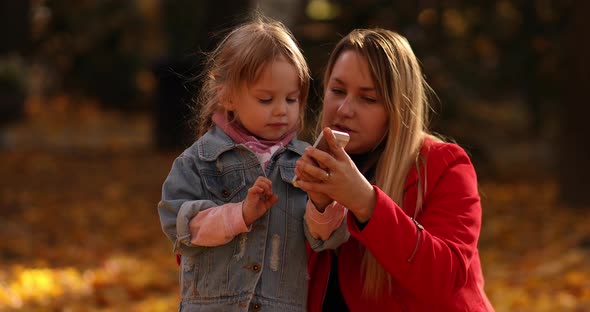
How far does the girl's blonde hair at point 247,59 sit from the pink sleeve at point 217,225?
1.10 feet

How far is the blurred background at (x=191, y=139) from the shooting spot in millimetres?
5863

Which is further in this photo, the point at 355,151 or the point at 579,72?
the point at 579,72

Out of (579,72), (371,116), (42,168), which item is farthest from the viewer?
(42,168)

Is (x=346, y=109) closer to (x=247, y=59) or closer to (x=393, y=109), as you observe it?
(x=393, y=109)

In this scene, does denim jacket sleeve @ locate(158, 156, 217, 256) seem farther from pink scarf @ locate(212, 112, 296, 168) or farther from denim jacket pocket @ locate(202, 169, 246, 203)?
pink scarf @ locate(212, 112, 296, 168)

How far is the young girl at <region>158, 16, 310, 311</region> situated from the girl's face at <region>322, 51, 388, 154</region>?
9.8 inches

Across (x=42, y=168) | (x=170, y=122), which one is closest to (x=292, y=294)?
(x=42, y=168)

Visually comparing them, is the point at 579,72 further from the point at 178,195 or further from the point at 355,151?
the point at 178,195

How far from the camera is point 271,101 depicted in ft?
8.41

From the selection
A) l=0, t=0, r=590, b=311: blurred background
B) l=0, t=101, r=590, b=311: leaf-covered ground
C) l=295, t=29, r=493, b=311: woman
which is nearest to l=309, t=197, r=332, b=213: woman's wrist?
l=295, t=29, r=493, b=311: woman

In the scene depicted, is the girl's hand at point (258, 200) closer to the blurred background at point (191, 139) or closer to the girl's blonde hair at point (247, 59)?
the girl's blonde hair at point (247, 59)

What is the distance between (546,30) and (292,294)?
6.94m

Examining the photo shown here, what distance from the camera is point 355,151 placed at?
2959mm

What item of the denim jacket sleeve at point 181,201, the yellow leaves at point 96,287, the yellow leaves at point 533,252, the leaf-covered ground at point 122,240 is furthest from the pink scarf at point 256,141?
the yellow leaves at point 533,252
